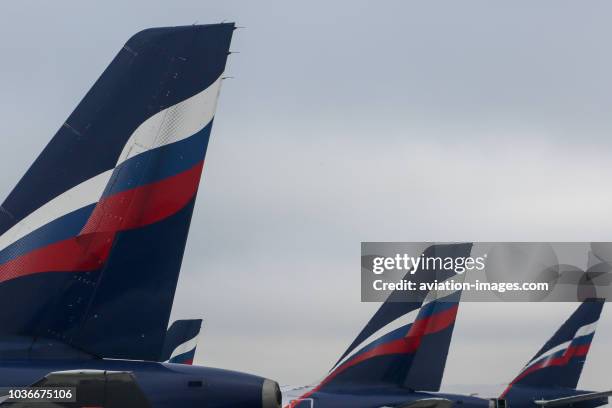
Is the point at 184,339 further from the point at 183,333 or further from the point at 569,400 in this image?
the point at 569,400

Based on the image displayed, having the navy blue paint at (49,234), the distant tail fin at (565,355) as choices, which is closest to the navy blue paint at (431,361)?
the distant tail fin at (565,355)

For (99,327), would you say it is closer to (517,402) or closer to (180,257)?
(180,257)

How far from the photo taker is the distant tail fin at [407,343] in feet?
96.6

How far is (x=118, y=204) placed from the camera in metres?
11.9

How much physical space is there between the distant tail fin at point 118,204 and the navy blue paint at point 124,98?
0.04 feet

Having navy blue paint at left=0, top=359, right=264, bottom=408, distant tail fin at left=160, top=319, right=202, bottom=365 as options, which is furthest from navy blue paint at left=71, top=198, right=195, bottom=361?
distant tail fin at left=160, top=319, right=202, bottom=365

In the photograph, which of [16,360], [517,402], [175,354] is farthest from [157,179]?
[517,402]

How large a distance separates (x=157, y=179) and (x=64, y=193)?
112cm

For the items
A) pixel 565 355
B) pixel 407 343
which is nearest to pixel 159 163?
pixel 407 343

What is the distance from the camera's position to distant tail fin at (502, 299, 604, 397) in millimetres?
44312

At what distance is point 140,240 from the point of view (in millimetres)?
11797

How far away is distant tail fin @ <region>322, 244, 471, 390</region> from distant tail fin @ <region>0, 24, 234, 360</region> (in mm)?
18148

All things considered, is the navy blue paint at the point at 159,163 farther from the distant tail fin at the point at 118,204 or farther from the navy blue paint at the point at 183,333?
the navy blue paint at the point at 183,333

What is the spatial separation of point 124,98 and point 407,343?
1961 cm
